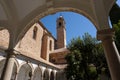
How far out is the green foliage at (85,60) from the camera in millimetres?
12969

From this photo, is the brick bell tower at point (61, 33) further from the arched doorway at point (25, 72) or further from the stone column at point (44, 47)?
the arched doorway at point (25, 72)

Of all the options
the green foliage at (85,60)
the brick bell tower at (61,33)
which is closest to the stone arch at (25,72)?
the green foliage at (85,60)

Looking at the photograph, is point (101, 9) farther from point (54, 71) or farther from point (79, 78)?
point (54, 71)

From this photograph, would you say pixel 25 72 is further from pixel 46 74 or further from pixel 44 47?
pixel 44 47

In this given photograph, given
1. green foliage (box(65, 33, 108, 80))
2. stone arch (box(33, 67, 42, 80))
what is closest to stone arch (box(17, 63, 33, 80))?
stone arch (box(33, 67, 42, 80))

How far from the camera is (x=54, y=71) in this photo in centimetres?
1997

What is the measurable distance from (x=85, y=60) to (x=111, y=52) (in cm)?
1041

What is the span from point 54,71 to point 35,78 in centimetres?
370

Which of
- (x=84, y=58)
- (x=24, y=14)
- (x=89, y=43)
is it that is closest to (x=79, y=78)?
(x=84, y=58)

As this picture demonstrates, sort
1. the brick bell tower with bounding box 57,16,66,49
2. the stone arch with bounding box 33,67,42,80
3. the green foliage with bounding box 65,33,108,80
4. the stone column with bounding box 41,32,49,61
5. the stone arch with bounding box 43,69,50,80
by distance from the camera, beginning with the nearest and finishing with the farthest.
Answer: the green foliage with bounding box 65,33,108,80, the stone arch with bounding box 33,67,42,80, the stone arch with bounding box 43,69,50,80, the stone column with bounding box 41,32,49,61, the brick bell tower with bounding box 57,16,66,49

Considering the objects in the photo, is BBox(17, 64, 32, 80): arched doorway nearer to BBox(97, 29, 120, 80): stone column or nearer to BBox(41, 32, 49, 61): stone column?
BBox(41, 32, 49, 61): stone column

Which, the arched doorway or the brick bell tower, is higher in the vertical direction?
the brick bell tower

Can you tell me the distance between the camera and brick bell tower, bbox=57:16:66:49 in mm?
31516

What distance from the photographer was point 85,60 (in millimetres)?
13602
